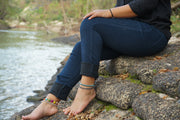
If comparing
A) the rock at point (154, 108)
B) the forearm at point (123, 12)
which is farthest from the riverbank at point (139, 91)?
the forearm at point (123, 12)

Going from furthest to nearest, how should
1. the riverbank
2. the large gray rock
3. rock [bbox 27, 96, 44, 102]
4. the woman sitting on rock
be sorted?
rock [bbox 27, 96, 44, 102], the large gray rock, the woman sitting on rock, the riverbank

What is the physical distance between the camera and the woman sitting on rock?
145cm

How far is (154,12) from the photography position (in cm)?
151

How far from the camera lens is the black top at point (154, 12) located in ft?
4.77

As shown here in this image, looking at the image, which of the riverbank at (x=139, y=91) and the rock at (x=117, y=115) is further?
the rock at (x=117, y=115)

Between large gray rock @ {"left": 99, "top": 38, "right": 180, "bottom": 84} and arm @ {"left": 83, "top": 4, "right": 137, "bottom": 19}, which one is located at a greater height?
arm @ {"left": 83, "top": 4, "right": 137, "bottom": 19}

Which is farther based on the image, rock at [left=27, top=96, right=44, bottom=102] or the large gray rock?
rock at [left=27, top=96, right=44, bottom=102]

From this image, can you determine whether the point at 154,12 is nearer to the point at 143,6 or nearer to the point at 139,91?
the point at 143,6

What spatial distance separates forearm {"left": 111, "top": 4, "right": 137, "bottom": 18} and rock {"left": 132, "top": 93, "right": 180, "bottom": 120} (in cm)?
60

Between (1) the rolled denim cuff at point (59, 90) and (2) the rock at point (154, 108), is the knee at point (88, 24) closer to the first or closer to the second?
(1) the rolled denim cuff at point (59, 90)

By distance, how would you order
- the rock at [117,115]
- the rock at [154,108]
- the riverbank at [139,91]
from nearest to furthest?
the rock at [154,108] → the riverbank at [139,91] → the rock at [117,115]

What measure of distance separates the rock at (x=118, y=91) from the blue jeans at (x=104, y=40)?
0.21m

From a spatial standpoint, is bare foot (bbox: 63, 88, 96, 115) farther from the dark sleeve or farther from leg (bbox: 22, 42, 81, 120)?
the dark sleeve

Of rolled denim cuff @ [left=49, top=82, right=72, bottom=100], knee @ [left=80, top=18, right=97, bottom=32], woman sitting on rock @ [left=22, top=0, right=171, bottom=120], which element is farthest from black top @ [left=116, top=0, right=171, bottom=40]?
rolled denim cuff @ [left=49, top=82, right=72, bottom=100]
